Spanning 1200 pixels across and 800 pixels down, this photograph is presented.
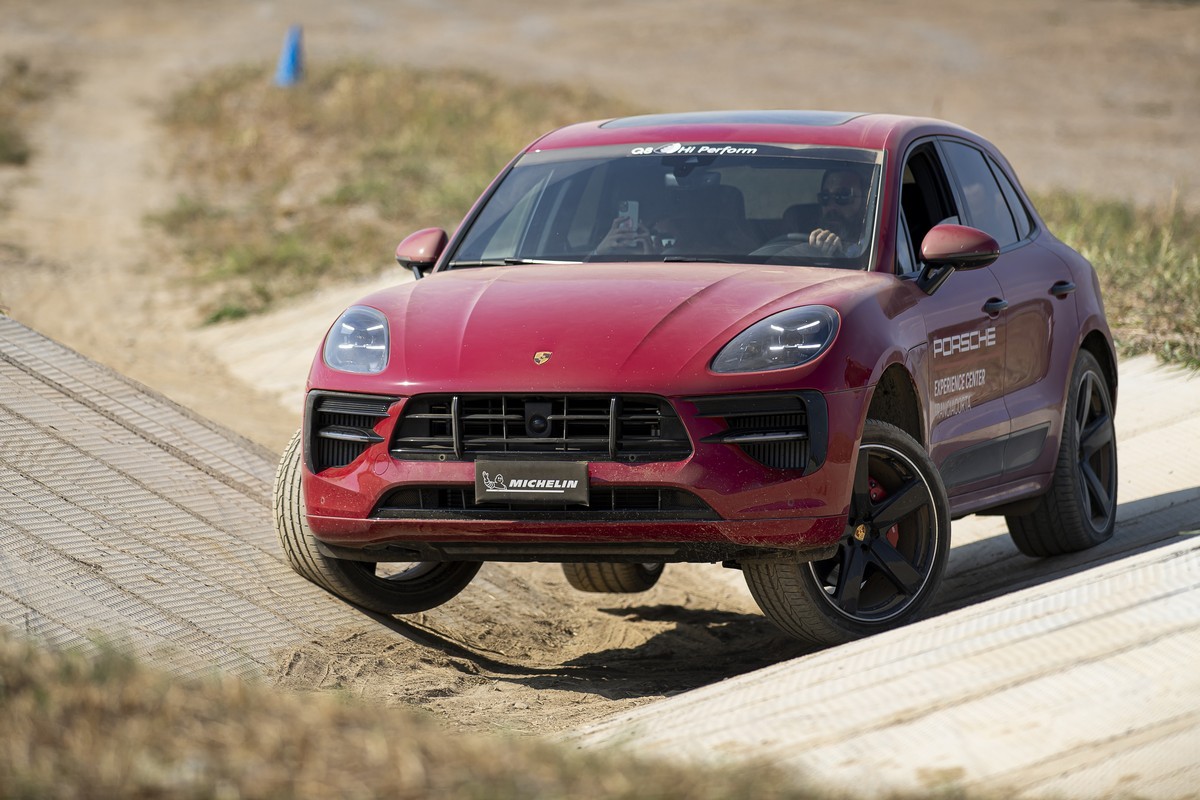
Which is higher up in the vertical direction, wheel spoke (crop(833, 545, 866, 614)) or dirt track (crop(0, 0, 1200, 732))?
wheel spoke (crop(833, 545, 866, 614))

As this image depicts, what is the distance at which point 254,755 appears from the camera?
2994 millimetres

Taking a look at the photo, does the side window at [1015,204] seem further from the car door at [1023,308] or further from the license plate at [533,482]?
the license plate at [533,482]

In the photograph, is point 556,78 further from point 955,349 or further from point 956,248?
point 956,248

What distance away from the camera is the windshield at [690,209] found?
6.19m

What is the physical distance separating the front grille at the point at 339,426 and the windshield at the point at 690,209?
119 cm

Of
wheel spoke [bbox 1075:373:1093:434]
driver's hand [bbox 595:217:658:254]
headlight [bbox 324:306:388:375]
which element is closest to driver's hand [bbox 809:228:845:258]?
driver's hand [bbox 595:217:658:254]

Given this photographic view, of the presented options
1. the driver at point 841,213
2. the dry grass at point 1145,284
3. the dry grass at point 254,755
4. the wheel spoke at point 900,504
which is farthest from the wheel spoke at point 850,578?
the dry grass at point 1145,284

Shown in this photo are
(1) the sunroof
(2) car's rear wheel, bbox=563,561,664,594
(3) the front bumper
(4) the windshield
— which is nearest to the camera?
(3) the front bumper

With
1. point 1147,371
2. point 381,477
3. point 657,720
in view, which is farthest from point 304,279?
point 657,720

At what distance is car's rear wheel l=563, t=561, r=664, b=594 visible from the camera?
729cm

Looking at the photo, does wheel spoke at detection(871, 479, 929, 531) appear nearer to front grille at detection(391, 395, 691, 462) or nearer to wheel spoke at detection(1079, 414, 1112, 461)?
front grille at detection(391, 395, 691, 462)

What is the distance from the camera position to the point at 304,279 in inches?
649

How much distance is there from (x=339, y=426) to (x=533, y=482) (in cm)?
75

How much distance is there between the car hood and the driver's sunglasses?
1.62 ft
